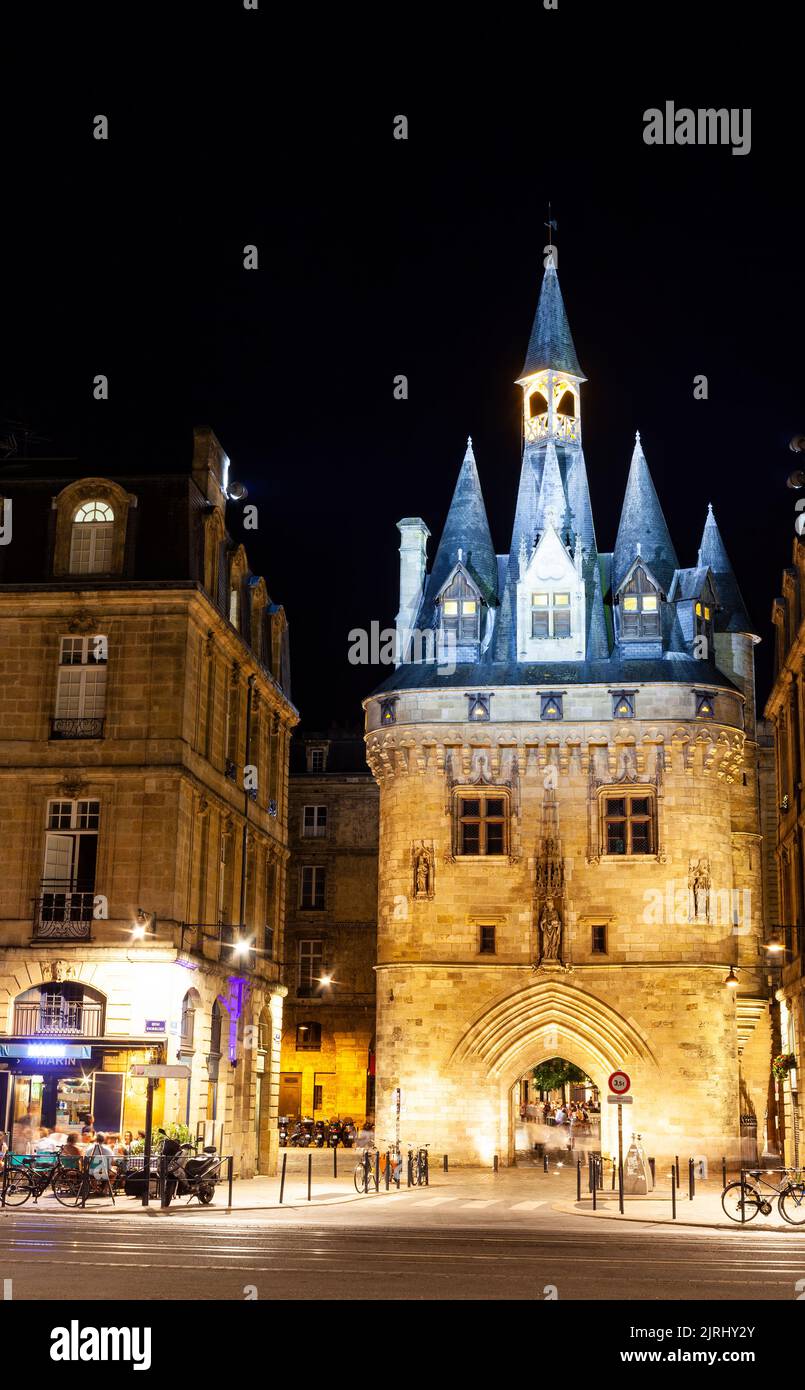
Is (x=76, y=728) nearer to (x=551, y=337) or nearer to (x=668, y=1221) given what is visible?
(x=668, y=1221)

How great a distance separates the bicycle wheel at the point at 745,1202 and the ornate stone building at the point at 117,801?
34.1ft

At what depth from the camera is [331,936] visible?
64.2 meters

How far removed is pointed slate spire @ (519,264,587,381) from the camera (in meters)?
48.4

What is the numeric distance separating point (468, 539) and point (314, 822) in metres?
22.3

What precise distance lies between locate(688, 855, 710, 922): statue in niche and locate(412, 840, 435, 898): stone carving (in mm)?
7072

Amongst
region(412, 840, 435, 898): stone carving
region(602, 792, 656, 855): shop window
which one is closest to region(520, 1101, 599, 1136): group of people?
region(412, 840, 435, 898): stone carving

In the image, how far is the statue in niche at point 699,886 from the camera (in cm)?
4188

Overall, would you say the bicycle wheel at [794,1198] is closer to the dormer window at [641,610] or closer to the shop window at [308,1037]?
the dormer window at [641,610]

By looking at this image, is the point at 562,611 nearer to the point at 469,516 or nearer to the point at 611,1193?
the point at 469,516

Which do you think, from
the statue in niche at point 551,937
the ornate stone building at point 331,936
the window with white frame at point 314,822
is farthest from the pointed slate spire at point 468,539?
the window with white frame at point 314,822

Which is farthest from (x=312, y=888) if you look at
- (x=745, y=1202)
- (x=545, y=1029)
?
(x=745, y=1202)

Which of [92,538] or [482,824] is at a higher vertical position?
[92,538]

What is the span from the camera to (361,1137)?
153 ft

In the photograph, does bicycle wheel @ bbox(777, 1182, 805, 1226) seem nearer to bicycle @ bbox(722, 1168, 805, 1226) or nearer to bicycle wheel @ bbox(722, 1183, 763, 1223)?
bicycle @ bbox(722, 1168, 805, 1226)
